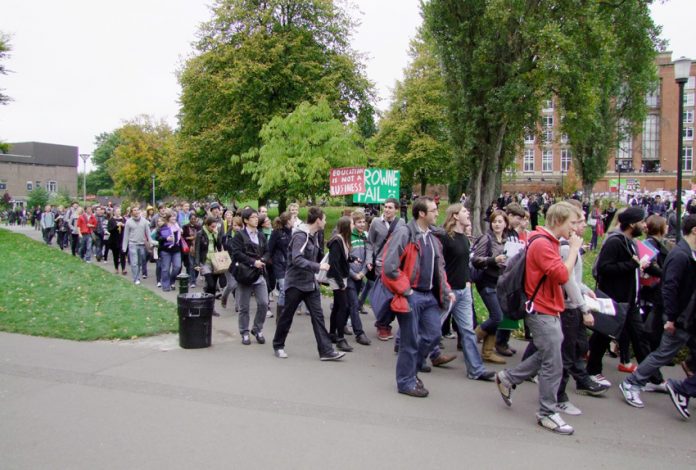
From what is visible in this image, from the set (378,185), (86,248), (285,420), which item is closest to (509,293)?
(285,420)

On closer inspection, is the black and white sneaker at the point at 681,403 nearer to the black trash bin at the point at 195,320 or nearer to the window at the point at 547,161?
the black trash bin at the point at 195,320

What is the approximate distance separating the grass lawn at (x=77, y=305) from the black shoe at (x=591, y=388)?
6.06 m

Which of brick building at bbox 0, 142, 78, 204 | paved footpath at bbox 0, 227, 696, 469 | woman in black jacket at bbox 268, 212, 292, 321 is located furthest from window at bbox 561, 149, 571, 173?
paved footpath at bbox 0, 227, 696, 469

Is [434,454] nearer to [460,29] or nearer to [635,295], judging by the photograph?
[635,295]

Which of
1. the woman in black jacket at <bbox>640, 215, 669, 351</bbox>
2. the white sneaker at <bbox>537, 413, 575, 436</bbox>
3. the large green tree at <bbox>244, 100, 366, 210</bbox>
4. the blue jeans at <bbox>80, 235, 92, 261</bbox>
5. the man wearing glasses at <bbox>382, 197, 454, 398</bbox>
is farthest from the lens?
the large green tree at <bbox>244, 100, 366, 210</bbox>

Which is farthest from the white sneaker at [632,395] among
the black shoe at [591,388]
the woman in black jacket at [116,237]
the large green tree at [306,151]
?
the large green tree at [306,151]

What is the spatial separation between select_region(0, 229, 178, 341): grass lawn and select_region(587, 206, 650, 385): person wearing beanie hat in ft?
20.4

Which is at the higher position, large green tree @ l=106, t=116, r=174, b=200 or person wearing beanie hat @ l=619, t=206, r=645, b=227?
large green tree @ l=106, t=116, r=174, b=200

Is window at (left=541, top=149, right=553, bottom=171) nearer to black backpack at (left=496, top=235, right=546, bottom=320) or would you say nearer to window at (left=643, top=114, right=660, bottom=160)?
window at (left=643, top=114, right=660, bottom=160)

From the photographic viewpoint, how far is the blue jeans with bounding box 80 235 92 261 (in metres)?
18.2

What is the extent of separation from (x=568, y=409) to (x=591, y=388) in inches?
28.3

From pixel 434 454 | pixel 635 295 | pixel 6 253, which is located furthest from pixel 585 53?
pixel 6 253

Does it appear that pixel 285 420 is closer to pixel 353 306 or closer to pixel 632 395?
pixel 353 306

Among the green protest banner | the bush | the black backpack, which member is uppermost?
the bush
